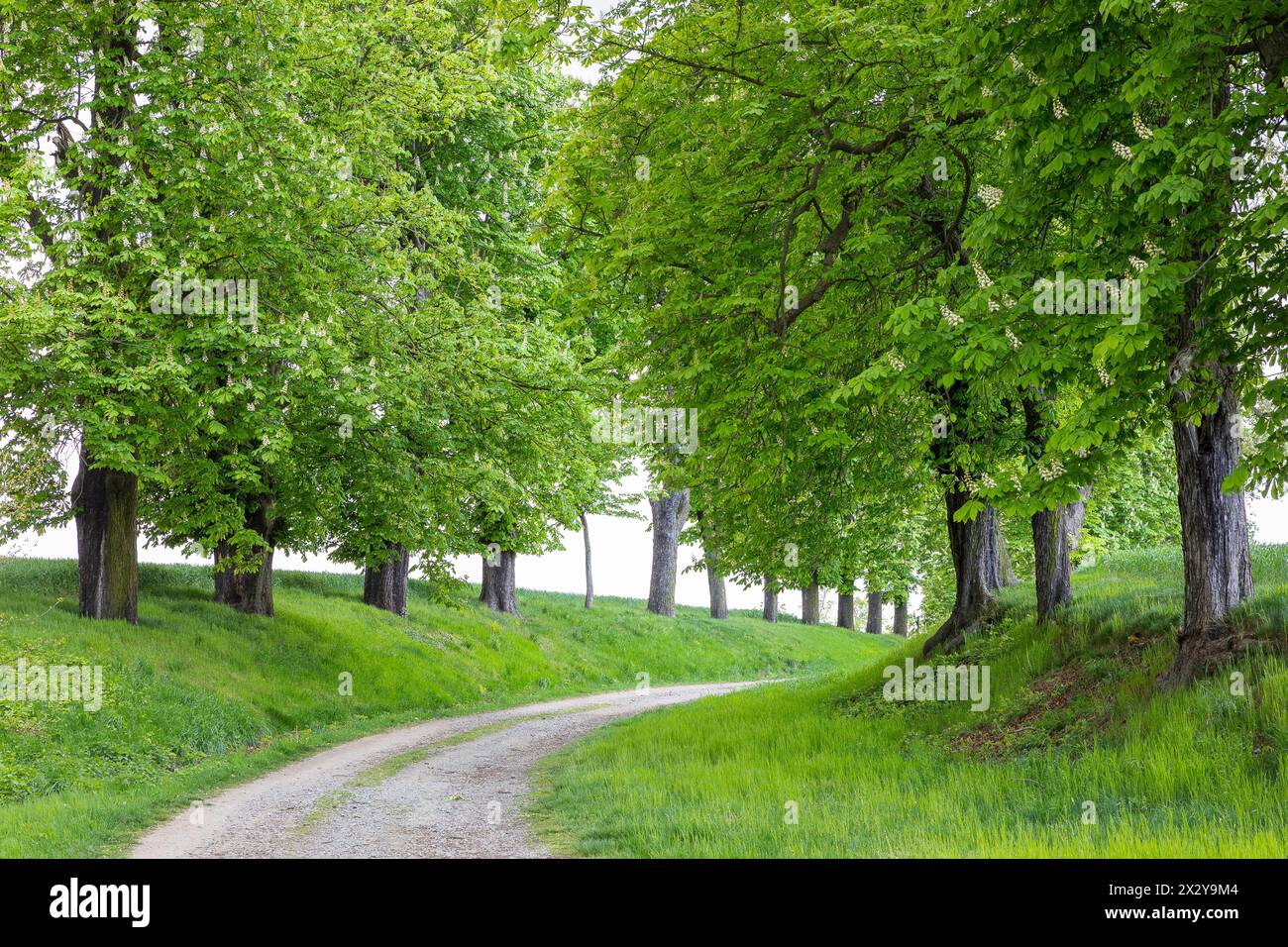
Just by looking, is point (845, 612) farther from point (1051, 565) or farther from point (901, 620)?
point (1051, 565)

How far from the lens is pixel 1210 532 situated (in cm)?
1198

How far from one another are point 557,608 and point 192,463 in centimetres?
2197

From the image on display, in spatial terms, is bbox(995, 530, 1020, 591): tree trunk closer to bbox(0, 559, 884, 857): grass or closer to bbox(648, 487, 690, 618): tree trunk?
bbox(0, 559, 884, 857): grass

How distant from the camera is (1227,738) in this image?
980 cm

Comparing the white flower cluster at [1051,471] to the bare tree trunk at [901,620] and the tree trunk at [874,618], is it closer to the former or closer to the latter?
the tree trunk at [874,618]

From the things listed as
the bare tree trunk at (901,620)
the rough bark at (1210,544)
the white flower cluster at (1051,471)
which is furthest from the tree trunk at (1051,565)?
the bare tree trunk at (901,620)

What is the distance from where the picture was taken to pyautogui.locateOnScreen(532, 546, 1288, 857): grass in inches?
331

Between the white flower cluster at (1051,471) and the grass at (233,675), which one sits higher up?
the white flower cluster at (1051,471)

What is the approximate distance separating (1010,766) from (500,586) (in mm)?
25084

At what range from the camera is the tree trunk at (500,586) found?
112 ft

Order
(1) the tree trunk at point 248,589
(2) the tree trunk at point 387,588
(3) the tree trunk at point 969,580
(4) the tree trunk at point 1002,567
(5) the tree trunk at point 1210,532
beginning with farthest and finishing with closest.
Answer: (2) the tree trunk at point 387,588
(1) the tree trunk at point 248,589
(4) the tree trunk at point 1002,567
(3) the tree trunk at point 969,580
(5) the tree trunk at point 1210,532

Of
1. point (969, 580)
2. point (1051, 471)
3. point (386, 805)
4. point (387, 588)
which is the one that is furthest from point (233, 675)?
point (1051, 471)

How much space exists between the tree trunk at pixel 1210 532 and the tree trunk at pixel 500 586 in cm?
2483
